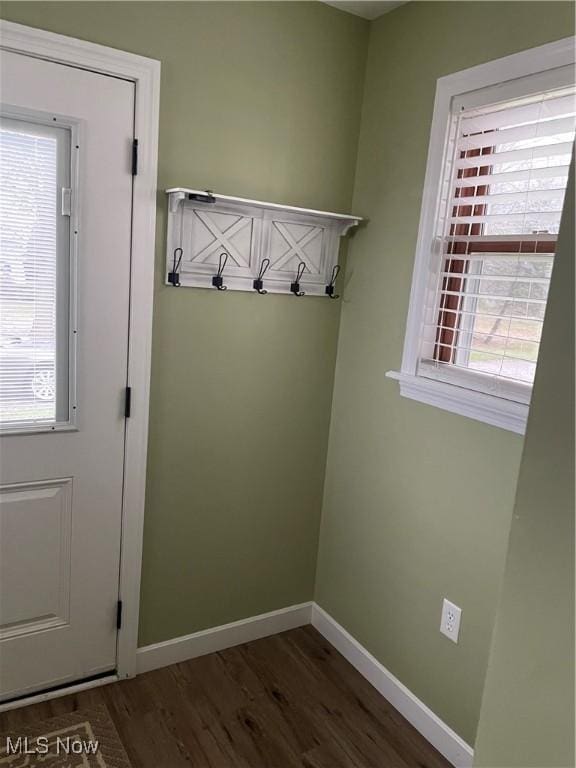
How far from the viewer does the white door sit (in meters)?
1.77

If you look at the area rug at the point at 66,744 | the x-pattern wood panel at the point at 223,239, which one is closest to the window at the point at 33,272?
the x-pattern wood panel at the point at 223,239

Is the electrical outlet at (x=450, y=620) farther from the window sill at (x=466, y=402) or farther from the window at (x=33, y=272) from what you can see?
the window at (x=33, y=272)

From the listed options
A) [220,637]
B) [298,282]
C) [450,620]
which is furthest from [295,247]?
[220,637]

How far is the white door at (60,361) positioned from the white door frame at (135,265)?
0.03 m

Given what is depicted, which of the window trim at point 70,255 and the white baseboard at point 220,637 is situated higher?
the window trim at point 70,255

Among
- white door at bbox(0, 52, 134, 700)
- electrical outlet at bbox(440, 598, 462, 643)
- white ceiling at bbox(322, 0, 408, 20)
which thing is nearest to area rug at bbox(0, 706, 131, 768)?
white door at bbox(0, 52, 134, 700)

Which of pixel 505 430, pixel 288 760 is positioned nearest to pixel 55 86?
pixel 505 430

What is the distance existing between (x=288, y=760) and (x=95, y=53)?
232 cm

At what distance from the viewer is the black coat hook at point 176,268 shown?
2037 mm

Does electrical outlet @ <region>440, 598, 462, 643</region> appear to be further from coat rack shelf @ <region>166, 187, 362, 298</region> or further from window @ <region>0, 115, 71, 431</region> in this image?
window @ <region>0, 115, 71, 431</region>

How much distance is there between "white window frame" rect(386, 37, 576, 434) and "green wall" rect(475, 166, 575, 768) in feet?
3.75

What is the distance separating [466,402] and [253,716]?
4.41ft

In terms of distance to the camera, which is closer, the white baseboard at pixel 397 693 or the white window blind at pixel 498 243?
the white window blind at pixel 498 243

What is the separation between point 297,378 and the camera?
96.1 inches
